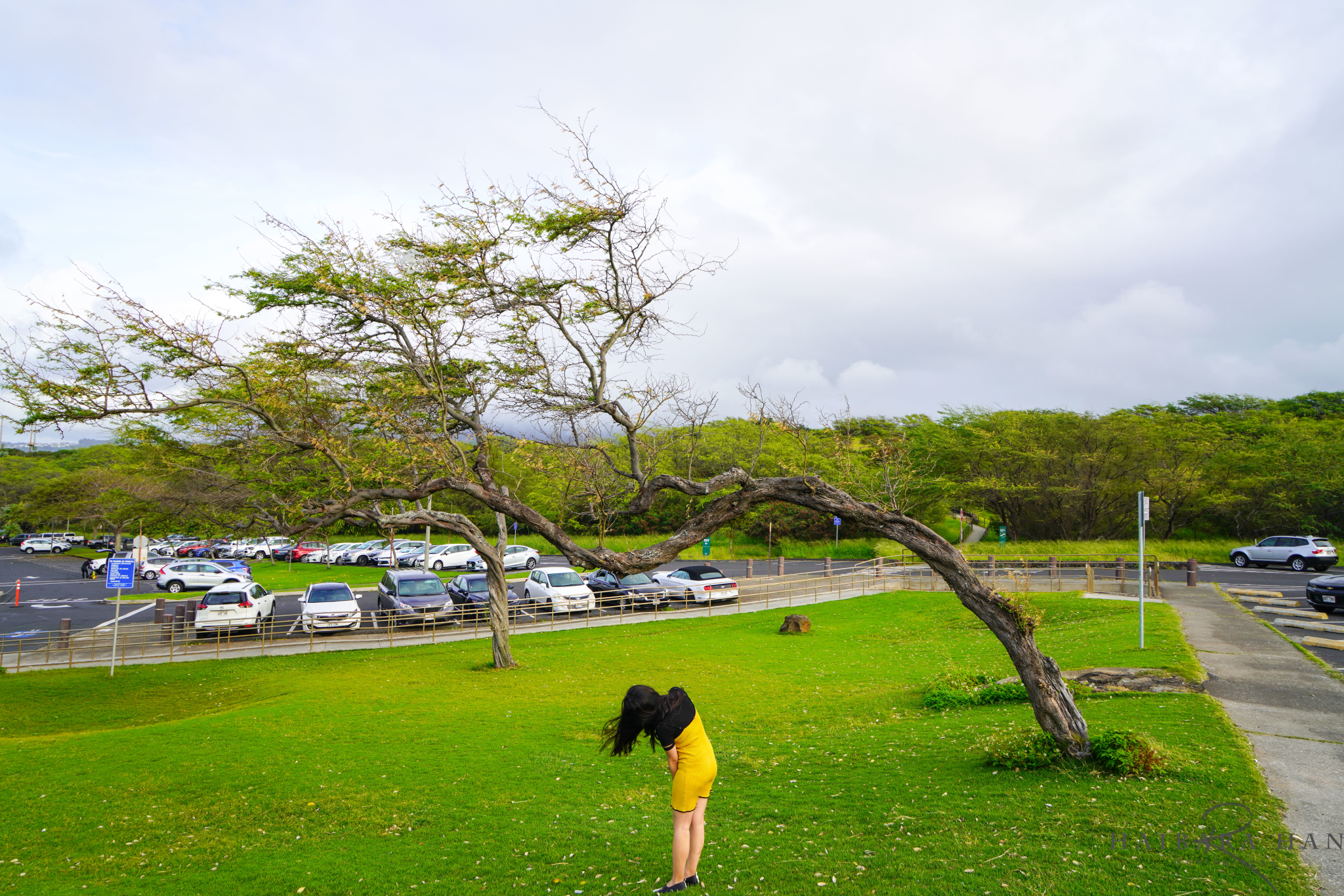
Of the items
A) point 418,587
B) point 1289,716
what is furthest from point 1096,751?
point 418,587

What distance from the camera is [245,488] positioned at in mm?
15906

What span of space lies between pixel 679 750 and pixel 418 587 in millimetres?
20761

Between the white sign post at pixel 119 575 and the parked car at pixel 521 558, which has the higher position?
the white sign post at pixel 119 575

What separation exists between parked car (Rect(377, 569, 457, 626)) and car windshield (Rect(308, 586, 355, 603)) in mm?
1283

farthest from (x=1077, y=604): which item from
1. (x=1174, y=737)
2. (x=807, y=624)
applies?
(x=1174, y=737)

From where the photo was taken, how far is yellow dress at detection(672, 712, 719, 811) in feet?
16.2

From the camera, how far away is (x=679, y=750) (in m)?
4.98

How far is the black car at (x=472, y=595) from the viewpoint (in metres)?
23.6

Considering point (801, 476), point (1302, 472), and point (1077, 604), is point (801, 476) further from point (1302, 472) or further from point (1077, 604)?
point (1302, 472)

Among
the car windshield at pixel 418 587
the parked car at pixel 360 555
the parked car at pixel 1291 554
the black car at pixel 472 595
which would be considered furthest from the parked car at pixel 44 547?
the parked car at pixel 1291 554

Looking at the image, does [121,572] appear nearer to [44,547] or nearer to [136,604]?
[136,604]

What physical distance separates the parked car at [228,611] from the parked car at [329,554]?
27670 millimetres

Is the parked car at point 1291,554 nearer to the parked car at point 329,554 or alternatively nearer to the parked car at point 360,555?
the parked car at point 360,555

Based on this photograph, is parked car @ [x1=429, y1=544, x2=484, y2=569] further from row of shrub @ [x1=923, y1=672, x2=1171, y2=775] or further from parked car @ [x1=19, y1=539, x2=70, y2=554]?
parked car @ [x1=19, y1=539, x2=70, y2=554]
